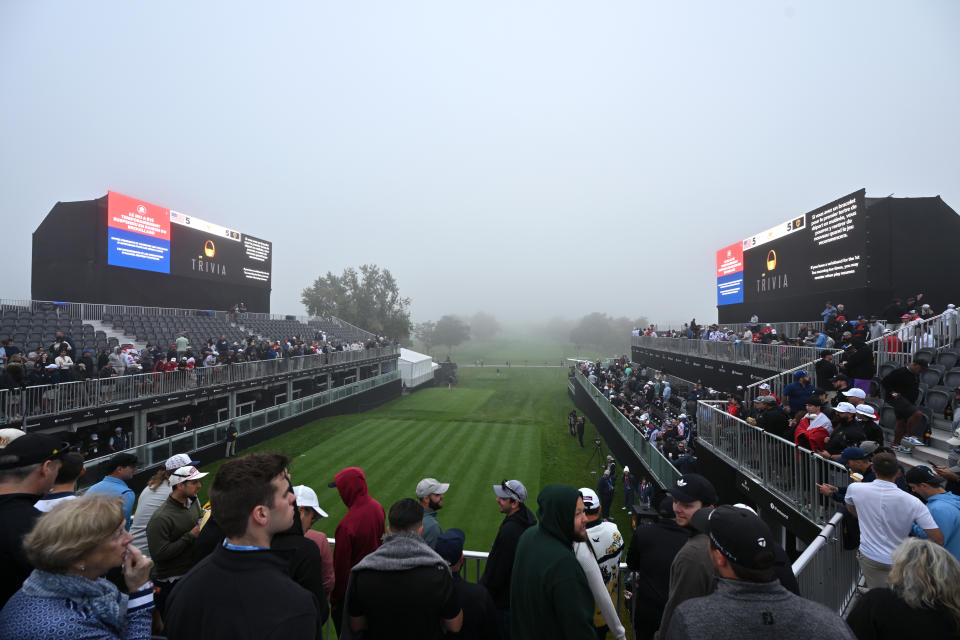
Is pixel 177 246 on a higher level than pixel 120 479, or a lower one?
higher

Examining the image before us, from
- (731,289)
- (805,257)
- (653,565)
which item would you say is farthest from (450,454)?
(731,289)

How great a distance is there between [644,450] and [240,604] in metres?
12.9

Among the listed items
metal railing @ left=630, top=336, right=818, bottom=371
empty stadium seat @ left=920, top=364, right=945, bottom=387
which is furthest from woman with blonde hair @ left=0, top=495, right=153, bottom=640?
metal railing @ left=630, top=336, right=818, bottom=371

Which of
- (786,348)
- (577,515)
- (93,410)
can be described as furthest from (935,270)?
(93,410)

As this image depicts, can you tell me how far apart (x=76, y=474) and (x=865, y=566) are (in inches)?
277

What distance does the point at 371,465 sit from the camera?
656 inches

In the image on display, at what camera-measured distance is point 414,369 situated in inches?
1706

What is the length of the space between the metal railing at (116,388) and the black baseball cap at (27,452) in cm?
1243

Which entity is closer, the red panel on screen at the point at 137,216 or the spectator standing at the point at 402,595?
the spectator standing at the point at 402,595

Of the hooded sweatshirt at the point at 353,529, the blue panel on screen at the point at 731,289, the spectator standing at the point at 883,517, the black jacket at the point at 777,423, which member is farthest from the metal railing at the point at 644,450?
the blue panel on screen at the point at 731,289

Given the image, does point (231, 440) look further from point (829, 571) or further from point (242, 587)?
point (829, 571)

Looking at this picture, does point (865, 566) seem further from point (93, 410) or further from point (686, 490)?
point (93, 410)

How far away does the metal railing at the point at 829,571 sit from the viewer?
3.91m

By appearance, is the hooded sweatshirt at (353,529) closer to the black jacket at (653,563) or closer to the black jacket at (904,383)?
the black jacket at (653,563)
